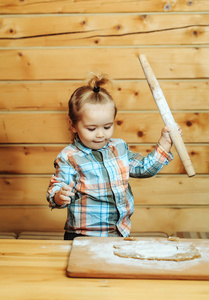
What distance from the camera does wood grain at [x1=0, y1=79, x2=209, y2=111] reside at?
1.99 meters

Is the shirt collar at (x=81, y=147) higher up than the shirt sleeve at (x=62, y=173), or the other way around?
the shirt collar at (x=81, y=147)

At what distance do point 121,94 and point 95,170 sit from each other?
69 centimetres

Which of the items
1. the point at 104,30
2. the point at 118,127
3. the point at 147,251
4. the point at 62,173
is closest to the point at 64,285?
the point at 147,251

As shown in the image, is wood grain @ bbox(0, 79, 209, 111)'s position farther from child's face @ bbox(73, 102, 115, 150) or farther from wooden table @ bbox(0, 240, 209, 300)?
wooden table @ bbox(0, 240, 209, 300)

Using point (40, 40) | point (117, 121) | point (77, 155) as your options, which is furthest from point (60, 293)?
point (40, 40)

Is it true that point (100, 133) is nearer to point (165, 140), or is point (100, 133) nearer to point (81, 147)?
point (81, 147)

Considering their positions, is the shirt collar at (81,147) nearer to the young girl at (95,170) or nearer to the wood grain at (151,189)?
the young girl at (95,170)

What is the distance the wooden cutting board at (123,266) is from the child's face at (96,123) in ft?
1.54

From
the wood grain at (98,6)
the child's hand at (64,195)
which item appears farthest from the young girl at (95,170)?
the wood grain at (98,6)

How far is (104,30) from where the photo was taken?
6.35 ft

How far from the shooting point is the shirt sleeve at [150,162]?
145 cm

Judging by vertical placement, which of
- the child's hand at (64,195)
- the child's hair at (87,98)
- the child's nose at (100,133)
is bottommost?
the child's hand at (64,195)

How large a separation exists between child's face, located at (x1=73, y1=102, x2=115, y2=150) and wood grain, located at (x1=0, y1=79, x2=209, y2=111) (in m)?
0.60

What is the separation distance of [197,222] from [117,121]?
75cm
